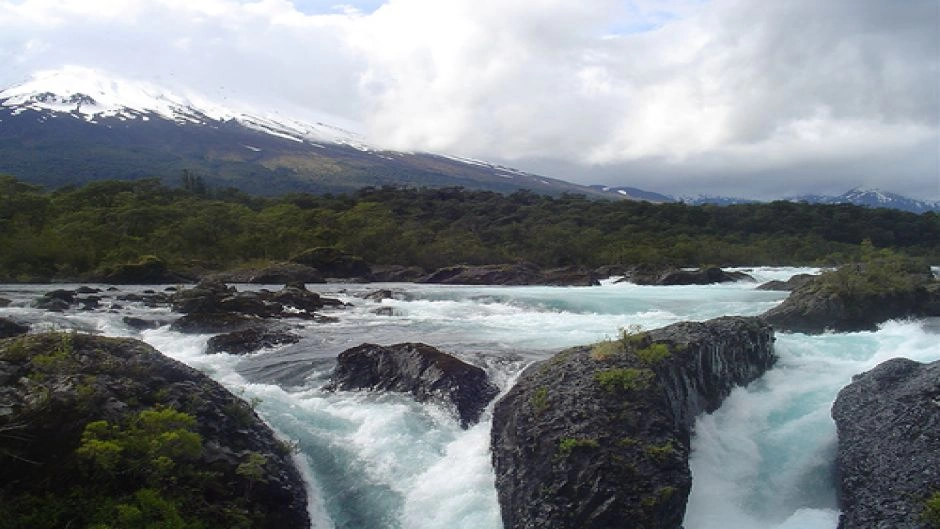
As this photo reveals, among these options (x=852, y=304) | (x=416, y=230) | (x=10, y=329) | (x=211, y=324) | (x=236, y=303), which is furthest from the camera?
(x=416, y=230)

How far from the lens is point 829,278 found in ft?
65.0

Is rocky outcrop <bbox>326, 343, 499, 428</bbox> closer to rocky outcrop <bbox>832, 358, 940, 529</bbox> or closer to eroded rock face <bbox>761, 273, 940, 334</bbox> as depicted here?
Answer: rocky outcrop <bbox>832, 358, 940, 529</bbox>

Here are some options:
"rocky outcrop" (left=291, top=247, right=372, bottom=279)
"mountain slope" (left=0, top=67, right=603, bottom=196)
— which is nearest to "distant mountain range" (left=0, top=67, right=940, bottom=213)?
"mountain slope" (left=0, top=67, right=603, bottom=196)

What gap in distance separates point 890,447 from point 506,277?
34797 mm

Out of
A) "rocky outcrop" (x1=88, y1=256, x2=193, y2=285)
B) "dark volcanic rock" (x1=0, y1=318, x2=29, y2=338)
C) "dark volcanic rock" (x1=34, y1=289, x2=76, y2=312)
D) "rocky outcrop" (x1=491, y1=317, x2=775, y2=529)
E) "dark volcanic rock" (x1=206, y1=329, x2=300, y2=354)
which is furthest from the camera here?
"rocky outcrop" (x1=88, y1=256, x2=193, y2=285)

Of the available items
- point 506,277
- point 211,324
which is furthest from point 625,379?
point 506,277

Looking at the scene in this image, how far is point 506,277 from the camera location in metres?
42.9

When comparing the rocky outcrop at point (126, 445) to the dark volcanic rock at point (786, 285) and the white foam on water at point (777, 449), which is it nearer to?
the white foam on water at point (777, 449)

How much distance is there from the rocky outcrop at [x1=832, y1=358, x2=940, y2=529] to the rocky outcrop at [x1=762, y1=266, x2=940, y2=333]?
26.5ft

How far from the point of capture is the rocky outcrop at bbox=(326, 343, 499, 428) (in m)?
10.8

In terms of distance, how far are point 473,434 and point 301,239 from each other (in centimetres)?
4726

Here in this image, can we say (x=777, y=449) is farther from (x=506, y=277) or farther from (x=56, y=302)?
(x=506, y=277)

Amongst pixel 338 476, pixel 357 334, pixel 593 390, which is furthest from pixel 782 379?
pixel 357 334

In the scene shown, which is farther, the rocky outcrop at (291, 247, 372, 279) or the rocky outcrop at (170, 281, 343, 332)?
the rocky outcrop at (291, 247, 372, 279)
